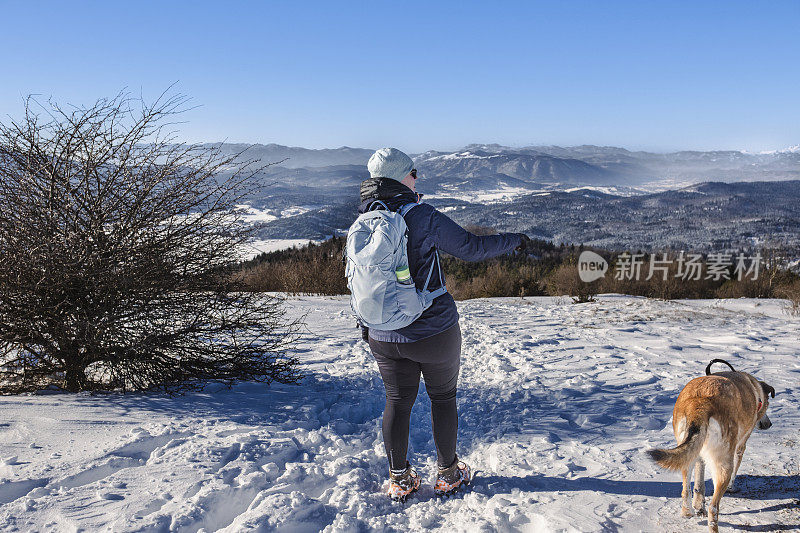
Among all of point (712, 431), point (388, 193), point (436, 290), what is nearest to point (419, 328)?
point (436, 290)

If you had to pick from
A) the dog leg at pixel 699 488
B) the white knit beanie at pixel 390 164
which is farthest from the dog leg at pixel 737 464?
the white knit beanie at pixel 390 164

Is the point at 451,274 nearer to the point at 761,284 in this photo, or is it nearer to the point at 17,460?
the point at 761,284

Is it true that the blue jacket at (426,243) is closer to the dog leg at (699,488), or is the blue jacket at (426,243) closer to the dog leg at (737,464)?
the dog leg at (699,488)

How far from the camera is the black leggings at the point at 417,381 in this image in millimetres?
2418

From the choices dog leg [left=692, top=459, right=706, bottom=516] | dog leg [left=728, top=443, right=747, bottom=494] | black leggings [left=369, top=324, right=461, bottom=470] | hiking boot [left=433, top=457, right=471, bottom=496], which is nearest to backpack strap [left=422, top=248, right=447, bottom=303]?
black leggings [left=369, top=324, right=461, bottom=470]

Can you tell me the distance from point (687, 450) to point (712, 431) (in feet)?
0.78

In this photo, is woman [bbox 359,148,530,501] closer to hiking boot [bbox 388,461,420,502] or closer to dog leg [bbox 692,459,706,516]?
hiking boot [bbox 388,461,420,502]

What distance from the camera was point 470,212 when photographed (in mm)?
129875

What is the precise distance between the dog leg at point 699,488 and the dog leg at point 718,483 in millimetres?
95

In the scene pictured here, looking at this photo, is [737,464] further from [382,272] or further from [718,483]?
[382,272]

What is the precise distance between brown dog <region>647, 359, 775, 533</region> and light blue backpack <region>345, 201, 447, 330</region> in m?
1.19

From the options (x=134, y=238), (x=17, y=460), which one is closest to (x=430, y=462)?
(x=17, y=460)

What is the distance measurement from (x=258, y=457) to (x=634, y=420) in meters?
2.92

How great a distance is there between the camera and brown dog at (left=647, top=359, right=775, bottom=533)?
201cm
